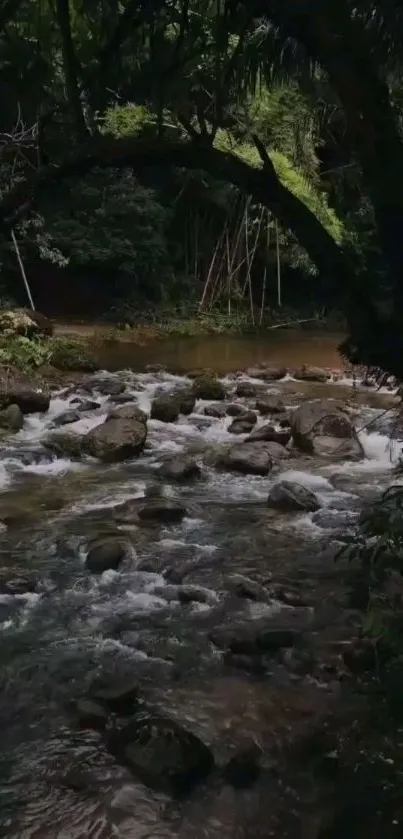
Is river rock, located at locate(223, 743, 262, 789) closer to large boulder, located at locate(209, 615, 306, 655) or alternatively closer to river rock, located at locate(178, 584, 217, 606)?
large boulder, located at locate(209, 615, 306, 655)

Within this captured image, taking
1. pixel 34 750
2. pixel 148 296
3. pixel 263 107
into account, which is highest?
pixel 263 107

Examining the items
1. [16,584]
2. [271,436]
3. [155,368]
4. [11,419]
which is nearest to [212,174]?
[16,584]

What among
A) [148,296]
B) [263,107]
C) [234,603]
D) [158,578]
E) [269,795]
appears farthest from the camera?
[148,296]

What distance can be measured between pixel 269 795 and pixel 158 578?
202cm

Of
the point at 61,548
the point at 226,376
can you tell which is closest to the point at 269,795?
the point at 61,548

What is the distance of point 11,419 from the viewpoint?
7828 millimetres

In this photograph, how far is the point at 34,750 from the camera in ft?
10.3

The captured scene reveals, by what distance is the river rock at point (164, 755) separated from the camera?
9.57 ft

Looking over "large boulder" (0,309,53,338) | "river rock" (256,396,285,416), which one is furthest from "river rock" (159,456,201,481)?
"large boulder" (0,309,53,338)

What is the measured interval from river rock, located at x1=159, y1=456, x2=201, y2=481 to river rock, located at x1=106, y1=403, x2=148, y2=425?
1110mm

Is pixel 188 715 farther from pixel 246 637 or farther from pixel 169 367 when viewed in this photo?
pixel 169 367

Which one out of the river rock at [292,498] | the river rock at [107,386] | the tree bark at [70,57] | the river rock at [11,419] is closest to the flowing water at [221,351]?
the river rock at [107,386]

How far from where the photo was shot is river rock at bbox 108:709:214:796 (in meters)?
2.92

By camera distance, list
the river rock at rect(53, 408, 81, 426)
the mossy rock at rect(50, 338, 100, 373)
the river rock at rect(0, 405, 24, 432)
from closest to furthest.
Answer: the river rock at rect(0, 405, 24, 432) → the river rock at rect(53, 408, 81, 426) → the mossy rock at rect(50, 338, 100, 373)
